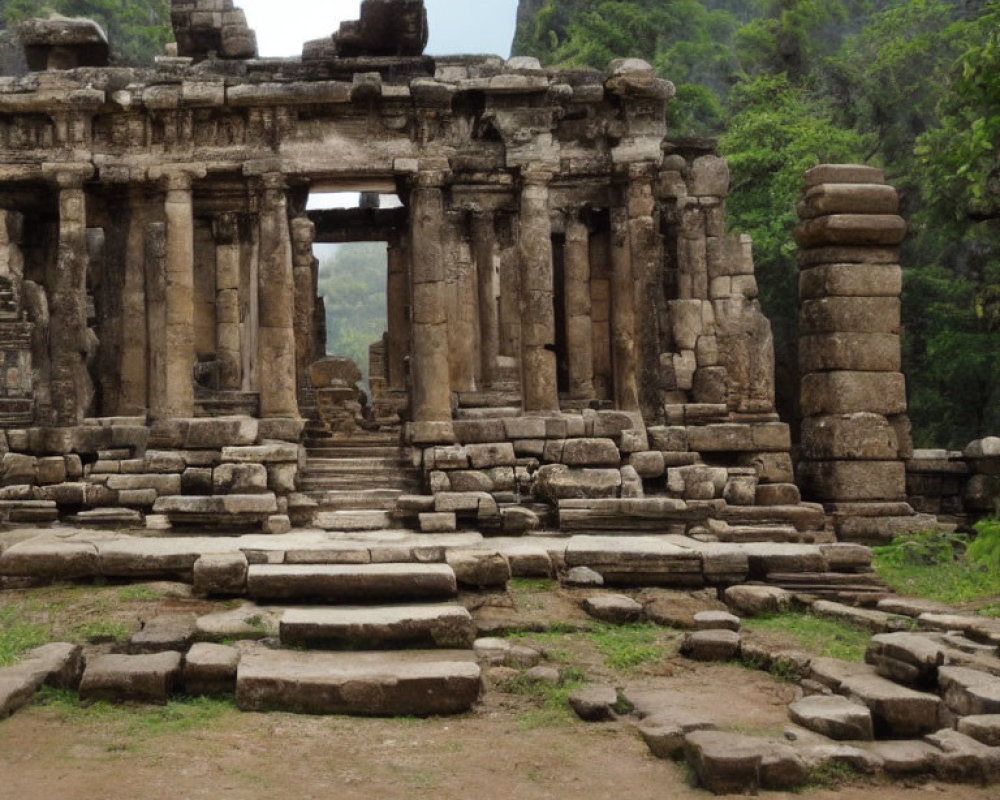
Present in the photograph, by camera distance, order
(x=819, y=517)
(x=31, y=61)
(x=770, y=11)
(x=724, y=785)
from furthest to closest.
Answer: (x=770, y=11) < (x=31, y=61) < (x=819, y=517) < (x=724, y=785)

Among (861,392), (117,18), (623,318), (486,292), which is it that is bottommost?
(861,392)

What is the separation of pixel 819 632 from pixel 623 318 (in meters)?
7.56

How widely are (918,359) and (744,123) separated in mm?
8273

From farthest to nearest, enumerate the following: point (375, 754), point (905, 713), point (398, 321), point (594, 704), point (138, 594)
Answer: point (398, 321) < point (138, 594) < point (594, 704) < point (905, 713) < point (375, 754)

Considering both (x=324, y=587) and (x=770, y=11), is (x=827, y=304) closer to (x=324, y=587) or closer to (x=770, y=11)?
(x=324, y=587)

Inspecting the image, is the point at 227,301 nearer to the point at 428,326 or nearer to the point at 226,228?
the point at 226,228

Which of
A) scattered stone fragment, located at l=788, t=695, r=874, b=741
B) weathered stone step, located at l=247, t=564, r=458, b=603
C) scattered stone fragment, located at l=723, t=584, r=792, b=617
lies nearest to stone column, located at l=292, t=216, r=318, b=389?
weathered stone step, located at l=247, t=564, r=458, b=603

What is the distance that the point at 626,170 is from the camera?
15.0 m

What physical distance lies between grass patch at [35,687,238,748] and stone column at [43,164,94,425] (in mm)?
8645

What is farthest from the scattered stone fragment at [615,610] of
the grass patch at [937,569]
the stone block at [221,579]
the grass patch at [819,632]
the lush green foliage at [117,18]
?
the lush green foliage at [117,18]

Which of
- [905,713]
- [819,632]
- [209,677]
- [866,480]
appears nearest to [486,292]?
[866,480]

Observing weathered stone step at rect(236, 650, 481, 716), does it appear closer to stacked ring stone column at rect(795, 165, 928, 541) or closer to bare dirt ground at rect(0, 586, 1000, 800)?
bare dirt ground at rect(0, 586, 1000, 800)

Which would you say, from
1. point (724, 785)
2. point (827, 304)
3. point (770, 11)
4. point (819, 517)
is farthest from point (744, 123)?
point (724, 785)

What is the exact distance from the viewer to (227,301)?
18.5 meters
